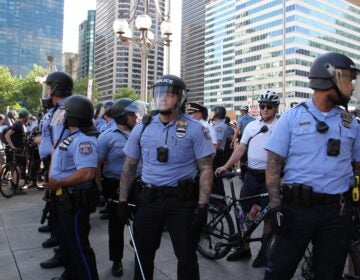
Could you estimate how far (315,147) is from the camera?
289 cm

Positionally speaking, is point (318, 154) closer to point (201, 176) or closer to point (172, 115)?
point (201, 176)

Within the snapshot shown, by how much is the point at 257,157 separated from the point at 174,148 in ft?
6.12

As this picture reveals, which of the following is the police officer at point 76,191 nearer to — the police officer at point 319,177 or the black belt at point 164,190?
the black belt at point 164,190

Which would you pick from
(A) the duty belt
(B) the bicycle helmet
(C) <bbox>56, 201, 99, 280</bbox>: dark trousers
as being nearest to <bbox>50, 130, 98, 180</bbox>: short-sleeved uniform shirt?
(C) <bbox>56, 201, 99, 280</bbox>: dark trousers

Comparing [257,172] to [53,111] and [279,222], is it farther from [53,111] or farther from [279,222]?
[53,111]

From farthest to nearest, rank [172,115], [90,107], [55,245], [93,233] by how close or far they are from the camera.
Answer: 1. [93,233]
2. [55,245]
3. [90,107]
4. [172,115]

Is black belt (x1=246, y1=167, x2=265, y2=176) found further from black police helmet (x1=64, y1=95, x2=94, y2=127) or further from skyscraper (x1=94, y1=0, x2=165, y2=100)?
skyscraper (x1=94, y1=0, x2=165, y2=100)

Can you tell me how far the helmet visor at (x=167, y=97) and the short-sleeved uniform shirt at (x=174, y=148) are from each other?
12 cm

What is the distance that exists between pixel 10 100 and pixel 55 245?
58137mm

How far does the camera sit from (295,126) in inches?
117

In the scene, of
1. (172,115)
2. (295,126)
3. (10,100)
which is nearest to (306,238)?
(295,126)

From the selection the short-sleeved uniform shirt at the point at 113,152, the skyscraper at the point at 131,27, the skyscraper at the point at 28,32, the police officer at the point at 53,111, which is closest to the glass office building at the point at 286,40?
the skyscraper at the point at 28,32

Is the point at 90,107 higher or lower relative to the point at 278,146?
higher

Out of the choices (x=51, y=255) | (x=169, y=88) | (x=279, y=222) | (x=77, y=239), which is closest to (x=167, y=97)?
(x=169, y=88)
